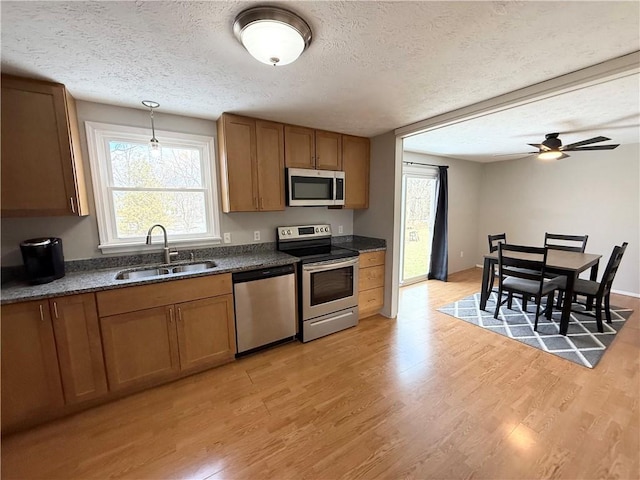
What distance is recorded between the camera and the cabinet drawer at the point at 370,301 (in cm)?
323

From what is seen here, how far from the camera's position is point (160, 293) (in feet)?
6.58

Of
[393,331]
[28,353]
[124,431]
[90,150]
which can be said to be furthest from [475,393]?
[90,150]

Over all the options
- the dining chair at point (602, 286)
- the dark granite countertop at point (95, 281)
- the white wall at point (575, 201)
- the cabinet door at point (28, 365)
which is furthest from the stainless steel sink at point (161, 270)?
the white wall at point (575, 201)

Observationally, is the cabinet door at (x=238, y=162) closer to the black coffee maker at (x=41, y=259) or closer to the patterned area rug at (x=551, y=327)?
the black coffee maker at (x=41, y=259)

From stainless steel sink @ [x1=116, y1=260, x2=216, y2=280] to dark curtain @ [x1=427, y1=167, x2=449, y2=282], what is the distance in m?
4.01

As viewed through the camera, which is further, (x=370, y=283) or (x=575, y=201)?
(x=575, y=201)

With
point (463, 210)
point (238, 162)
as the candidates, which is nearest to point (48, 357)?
point (238, 162)

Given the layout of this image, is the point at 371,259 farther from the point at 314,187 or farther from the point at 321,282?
the point at 314,187

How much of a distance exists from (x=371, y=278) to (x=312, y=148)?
5.61ft

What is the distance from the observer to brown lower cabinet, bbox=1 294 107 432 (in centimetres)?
162

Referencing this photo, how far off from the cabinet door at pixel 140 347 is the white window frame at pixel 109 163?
75 cm

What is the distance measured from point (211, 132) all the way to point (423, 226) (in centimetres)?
395

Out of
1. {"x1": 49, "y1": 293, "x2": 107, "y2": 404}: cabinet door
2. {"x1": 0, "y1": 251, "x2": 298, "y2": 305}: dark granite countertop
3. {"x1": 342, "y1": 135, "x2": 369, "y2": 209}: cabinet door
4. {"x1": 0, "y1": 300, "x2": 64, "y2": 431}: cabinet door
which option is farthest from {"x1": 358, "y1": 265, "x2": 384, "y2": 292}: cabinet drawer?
{"x1": 0, "y1": 300, "x2": 64, "y2": 431}: cabinet door

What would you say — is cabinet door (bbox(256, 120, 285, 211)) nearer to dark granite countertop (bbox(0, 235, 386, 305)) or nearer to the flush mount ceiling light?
dark granite countertop (bbox(0, 235, 386, 305))
